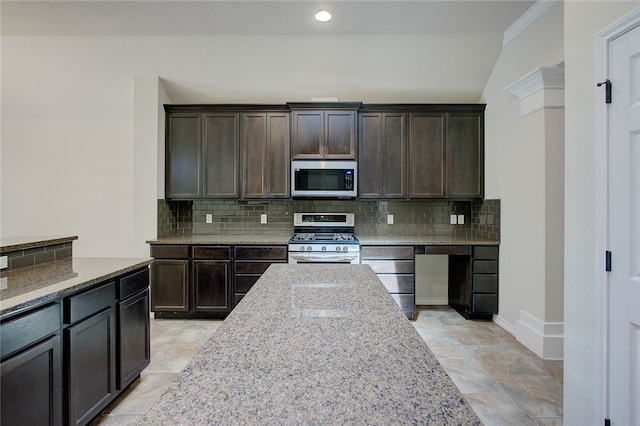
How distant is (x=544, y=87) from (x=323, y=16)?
6.74ft

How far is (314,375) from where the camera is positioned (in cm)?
76

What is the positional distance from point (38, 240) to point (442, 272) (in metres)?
4.08

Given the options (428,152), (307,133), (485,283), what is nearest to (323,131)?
(307,133)

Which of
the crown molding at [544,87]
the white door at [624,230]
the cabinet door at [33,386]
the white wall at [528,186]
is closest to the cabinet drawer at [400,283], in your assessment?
the white wall at [528,186]

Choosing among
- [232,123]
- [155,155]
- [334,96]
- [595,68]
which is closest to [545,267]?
[595,68]

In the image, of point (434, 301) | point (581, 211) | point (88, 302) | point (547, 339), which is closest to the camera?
point (581, 211)

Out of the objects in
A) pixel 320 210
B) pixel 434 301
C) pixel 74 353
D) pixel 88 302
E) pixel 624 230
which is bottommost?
pixel 434 301

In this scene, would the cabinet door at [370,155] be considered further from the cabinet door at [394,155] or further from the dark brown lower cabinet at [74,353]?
the dark brown lower cabinet at [74,353]

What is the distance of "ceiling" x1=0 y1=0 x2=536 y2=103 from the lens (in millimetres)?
2922

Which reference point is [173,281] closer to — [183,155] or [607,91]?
[183,155]

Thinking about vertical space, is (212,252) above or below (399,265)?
above

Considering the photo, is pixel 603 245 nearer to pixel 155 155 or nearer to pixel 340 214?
pixel 340 214

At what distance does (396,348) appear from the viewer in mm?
910

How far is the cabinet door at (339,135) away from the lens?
153 inches
